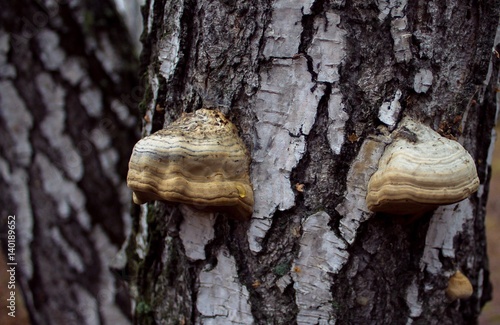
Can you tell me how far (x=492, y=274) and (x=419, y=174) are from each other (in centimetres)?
956

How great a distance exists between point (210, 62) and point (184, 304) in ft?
3.06

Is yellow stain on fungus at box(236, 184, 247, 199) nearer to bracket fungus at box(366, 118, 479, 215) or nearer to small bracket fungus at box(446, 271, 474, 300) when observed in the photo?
bracket fungus at box(366, 118, 479, 215)

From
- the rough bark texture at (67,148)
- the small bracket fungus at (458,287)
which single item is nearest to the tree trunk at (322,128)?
the small bracket fungus at (458,287)

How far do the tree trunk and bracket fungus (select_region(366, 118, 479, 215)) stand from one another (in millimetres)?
62

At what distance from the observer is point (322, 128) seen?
1513mm

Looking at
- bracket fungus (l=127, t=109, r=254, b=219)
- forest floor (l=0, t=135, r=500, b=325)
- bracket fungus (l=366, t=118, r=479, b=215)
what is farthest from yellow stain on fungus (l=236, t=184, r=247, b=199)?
forest floor (l=0, t=135, r=500, b=325)

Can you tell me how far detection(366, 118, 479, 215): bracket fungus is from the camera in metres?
1.33

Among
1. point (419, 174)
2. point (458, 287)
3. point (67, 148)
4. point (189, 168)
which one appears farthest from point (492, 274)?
point (189, 168)

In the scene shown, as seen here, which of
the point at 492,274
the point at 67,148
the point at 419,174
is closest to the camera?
the point at 419,174

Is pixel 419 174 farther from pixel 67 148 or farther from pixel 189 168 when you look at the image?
pixel 67 148

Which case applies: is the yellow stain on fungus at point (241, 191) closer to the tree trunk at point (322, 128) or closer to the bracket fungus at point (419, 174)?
the tree trunk at point (322, 128)

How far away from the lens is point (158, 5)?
5.77ft

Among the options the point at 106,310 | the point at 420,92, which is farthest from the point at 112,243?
the point at 420,92

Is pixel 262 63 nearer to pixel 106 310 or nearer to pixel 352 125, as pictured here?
pixel 352 125
